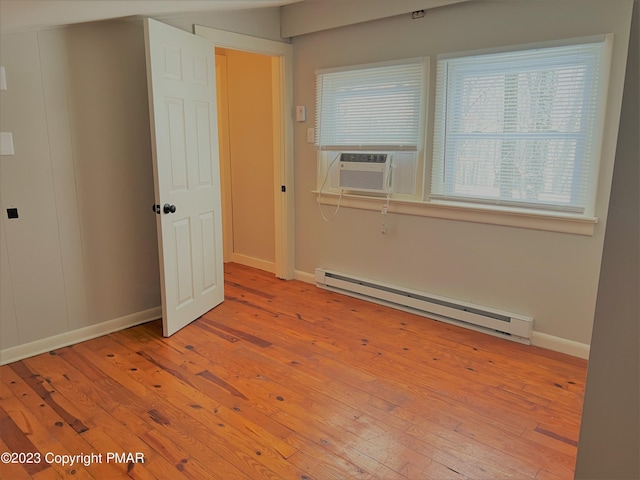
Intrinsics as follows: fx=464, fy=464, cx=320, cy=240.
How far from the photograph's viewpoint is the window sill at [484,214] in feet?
9.12

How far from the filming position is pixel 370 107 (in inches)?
144

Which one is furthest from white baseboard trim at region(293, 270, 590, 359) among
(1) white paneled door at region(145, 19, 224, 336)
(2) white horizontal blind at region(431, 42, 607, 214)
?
(1) white paneled door at region(145, 19, 224, 336)

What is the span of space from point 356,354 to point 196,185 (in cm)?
163

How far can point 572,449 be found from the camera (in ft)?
6.65

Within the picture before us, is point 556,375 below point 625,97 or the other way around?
below

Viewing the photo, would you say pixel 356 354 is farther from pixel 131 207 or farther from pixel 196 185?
pixel 131 207

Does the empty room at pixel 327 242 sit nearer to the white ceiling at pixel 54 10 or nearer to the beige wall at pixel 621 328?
the white ceiling at pixel 54 10

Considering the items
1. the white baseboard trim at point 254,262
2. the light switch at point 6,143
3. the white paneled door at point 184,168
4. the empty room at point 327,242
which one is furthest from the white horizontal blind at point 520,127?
the light switch at point 6,143

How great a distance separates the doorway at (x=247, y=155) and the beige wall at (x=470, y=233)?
534 mm

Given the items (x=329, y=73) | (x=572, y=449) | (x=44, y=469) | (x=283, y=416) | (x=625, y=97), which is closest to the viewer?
(x=625, y=97)

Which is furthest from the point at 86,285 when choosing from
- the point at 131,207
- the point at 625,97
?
the point at 625,97

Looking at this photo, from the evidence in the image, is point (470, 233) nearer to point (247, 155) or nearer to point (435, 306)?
point (435, 306)

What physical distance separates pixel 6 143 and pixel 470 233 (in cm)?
293

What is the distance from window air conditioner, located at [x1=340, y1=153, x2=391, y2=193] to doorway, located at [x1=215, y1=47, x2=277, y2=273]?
85cm
